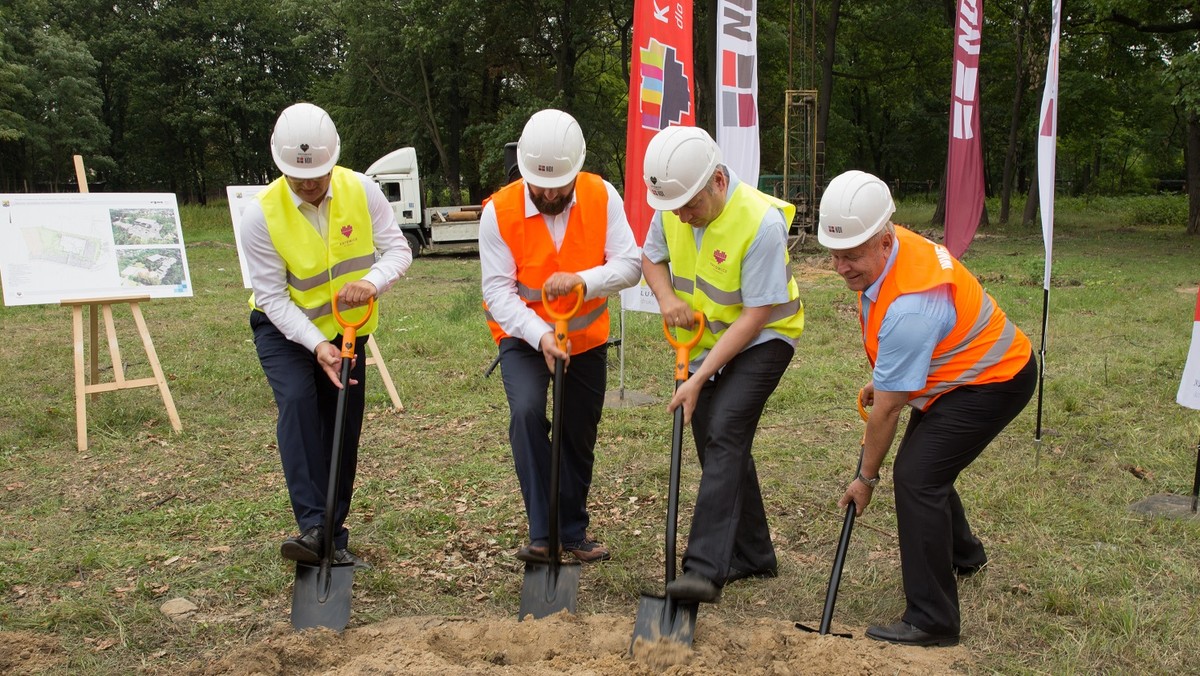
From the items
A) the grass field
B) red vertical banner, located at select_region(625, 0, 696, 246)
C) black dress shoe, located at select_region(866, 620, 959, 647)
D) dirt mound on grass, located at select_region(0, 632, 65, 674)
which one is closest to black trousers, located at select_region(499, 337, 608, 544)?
the grass field

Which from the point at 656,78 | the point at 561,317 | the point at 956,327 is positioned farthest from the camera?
the point at 656,78

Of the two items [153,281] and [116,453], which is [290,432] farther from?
[153,281]

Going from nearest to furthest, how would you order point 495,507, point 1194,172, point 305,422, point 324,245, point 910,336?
point 910,336 < point 305,422 < point 324,245 < point 495,507 < point 1194,172

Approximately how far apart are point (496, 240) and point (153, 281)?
4156 mm

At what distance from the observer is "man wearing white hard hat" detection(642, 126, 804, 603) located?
10.3 ft

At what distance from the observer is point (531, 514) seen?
3602 mm

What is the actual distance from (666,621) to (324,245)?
2074 millimetres

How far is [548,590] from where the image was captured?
11.3 ft

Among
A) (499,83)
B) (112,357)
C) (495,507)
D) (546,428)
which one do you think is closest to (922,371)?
(546,428)

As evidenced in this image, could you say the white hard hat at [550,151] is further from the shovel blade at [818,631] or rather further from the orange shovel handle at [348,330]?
the shovel blade at [818,631]

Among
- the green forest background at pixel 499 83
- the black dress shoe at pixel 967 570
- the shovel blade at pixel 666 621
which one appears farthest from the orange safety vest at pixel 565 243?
the green forest background at pixel 499 83

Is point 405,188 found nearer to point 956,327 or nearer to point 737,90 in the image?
point 737,90

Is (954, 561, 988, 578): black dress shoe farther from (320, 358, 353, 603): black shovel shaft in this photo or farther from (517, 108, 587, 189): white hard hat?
Result: (320, 358, 353, 603): black shovel shaft

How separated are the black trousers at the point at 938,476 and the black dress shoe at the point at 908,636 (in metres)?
0.02
